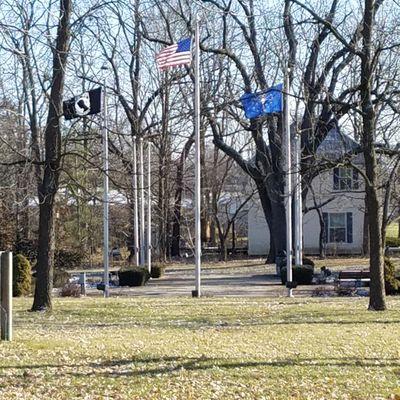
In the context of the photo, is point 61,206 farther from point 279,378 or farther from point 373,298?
point 279,378

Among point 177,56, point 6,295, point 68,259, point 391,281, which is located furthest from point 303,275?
point 68,259

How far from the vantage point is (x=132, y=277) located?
100ft

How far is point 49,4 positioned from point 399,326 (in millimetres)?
8347

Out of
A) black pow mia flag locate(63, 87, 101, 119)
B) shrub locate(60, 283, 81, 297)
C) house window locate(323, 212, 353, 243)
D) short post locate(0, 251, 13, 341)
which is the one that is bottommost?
shrub locate(60, 283, 81, 297)

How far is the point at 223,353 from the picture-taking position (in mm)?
9953

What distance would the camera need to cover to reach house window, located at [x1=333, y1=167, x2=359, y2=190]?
4648 cm

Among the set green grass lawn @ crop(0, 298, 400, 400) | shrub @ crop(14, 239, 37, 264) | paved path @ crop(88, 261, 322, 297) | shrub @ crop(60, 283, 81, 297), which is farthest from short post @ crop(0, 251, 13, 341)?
shrub @ crop(14, 239, 37, 264)

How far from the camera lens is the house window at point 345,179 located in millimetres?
46484

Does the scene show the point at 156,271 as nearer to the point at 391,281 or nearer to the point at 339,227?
the point at 391,281

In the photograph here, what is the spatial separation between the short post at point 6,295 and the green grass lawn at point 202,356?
0.26m

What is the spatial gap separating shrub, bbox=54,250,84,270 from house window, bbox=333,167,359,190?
55.6 ft

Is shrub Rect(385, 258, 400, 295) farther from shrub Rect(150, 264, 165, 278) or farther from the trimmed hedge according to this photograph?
shrub Rect(150, 264, 165, 278)

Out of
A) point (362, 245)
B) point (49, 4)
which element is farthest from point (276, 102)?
point (362, 245)

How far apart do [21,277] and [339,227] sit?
3299 cm
